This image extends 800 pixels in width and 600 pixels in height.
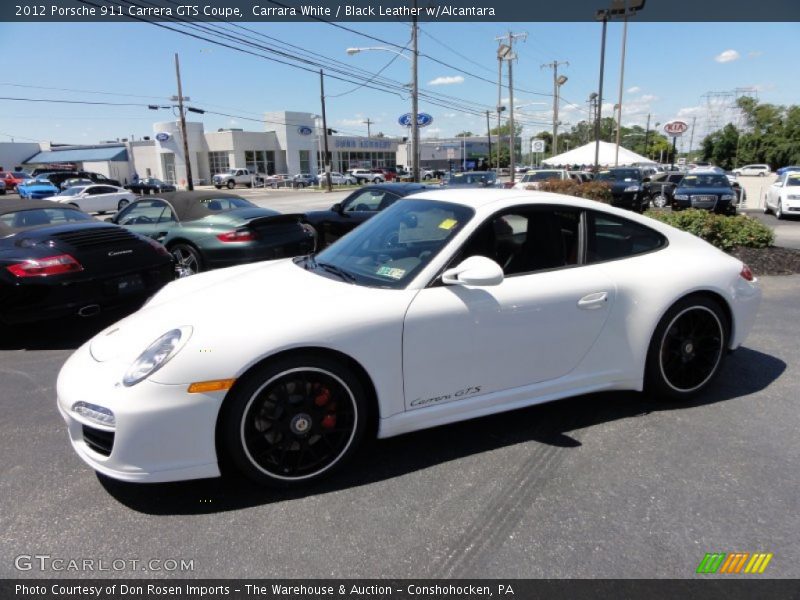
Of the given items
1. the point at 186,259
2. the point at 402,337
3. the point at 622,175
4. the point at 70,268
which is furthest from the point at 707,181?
the point at 70,268

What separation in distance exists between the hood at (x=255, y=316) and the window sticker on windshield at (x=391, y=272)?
0.49 ft

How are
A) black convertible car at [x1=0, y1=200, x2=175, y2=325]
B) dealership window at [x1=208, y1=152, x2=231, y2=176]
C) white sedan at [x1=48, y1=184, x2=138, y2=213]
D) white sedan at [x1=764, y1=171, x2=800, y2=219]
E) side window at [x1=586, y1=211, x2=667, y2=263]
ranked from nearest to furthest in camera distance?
side window at [x1=586, y1=211, x2=667, y2=263]
black convertible car at [x1=0, y1=200, x2=175, y2=325]
white sedan at [x1=764, y1=171, x2=800, y2=219]
white sedan at [x1=48, y1=184, x2=138, y2=213]
dealership window at [x1=208, y1=152, x2=231, y2=176]

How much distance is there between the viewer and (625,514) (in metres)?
2.57

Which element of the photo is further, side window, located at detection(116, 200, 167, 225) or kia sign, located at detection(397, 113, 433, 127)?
kia sign, located at detection(397, 113, 433, 127)

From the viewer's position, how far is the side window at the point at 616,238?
3.46 meters

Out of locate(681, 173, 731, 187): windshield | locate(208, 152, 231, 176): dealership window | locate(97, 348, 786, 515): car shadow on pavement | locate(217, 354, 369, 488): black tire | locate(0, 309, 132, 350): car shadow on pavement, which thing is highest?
locate(208, 152, 231, 176): dealership window

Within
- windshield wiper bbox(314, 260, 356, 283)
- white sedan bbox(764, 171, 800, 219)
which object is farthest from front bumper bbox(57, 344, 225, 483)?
white sedan bbox(764, 171, 800, 219)

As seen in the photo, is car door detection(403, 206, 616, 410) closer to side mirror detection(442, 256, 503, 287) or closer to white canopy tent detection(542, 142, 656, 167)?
side mirror detection(442, 256, 503, 287)

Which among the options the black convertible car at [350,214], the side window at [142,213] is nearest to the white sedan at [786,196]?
the black convertible car at [350,214]

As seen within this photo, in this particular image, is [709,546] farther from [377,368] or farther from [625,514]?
[377,368]

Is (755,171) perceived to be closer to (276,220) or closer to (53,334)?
(276,220)

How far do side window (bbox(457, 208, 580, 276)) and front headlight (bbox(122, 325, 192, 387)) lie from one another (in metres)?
1.68

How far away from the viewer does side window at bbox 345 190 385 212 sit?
9.52 metres
